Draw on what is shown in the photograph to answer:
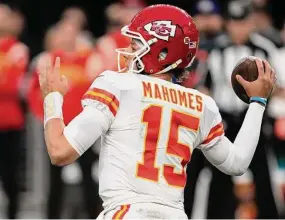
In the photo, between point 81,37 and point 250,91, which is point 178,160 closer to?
point 250,91

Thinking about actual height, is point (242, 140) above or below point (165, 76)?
below

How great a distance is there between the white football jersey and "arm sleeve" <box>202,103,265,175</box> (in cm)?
20

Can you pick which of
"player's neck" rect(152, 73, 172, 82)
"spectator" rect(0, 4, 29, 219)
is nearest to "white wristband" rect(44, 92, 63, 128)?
"player's neck" rect(152, 73, 172, 82)

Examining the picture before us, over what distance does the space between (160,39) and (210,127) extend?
0.46 metres

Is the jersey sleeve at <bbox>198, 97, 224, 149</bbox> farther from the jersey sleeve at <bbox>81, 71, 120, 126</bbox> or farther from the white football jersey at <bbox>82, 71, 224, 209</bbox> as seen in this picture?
the jersey sleeve at <bbox>81, 71, 120, 126</bbox>

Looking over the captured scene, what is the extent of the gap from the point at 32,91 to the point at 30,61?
906 millimetres

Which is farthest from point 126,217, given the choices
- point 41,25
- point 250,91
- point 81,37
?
point 41,25

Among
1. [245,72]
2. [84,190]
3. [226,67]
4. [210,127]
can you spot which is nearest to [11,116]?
[84,190]

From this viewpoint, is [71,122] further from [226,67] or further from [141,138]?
[226,67]

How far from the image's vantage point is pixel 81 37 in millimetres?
12859

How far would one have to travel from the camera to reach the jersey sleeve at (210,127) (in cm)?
497

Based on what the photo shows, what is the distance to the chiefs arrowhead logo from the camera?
490cm

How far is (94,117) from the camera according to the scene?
466cm

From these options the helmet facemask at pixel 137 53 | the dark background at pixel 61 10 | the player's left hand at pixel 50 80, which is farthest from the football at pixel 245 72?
the dark background at pixel 61 10
